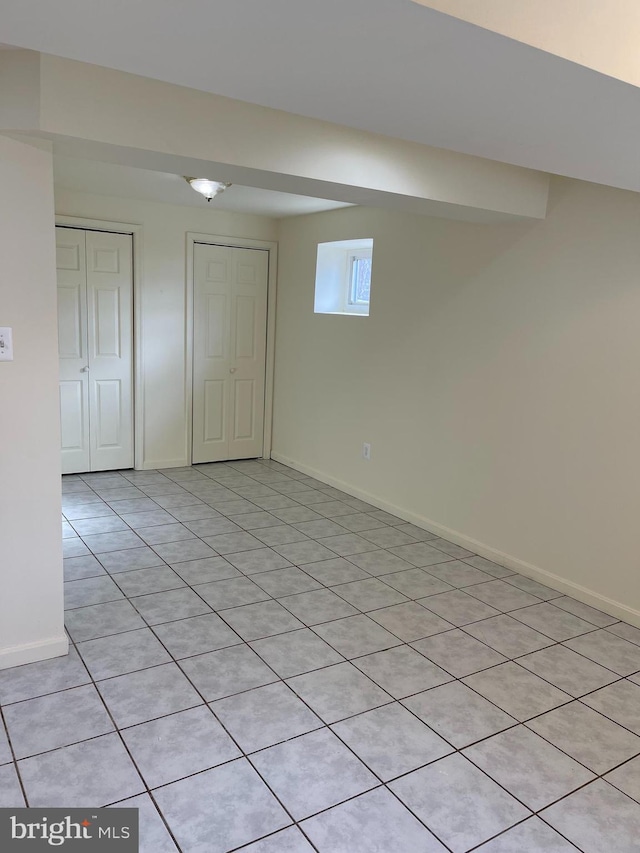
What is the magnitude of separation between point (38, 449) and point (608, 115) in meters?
2.15

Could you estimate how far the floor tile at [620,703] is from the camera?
7.52ft

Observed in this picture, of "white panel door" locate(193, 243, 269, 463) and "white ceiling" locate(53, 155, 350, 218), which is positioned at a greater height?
"white ceiling" locate(53, 155, 350, 218)

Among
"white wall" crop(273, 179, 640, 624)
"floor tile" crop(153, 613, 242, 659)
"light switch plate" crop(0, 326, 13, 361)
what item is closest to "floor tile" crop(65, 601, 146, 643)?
"floor tile" crop(153, 613, 242, 659)

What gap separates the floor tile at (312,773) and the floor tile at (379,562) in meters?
1.45

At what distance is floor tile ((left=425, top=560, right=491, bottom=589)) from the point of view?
3.43m

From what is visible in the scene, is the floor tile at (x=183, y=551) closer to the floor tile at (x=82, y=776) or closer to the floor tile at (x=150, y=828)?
the floor tile at (x=82, y=776)

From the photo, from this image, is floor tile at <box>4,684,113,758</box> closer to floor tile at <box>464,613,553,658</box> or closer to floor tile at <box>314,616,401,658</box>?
floor tile at <box>314,616,401,658</box>

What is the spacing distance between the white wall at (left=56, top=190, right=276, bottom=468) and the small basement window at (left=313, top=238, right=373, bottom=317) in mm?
756

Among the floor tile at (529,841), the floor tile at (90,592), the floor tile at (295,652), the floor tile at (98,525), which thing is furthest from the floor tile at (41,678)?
the floor tile at (529,841)

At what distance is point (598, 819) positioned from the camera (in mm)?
1817

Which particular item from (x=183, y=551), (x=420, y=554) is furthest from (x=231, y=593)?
(x=420, y=554)

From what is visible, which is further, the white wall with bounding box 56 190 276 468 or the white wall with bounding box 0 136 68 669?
the white wall with bounding box 56 190 276 468

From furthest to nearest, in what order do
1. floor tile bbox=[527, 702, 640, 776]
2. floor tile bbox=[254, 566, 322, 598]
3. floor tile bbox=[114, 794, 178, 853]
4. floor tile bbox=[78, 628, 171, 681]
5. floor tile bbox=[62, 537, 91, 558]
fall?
floor tile bbox=[62, 537, 91, 558], floor tile bbox=[254, 566, 322, 598], floor tile bbox=[78, 628, 171, 681], floor tile bbox=[527, 702, 640, 776], floor tile bbox=[114, 794, 178, 853]

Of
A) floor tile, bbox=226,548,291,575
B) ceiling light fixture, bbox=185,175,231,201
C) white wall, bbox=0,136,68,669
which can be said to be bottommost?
floor tile, bbox=226,548,291,575
